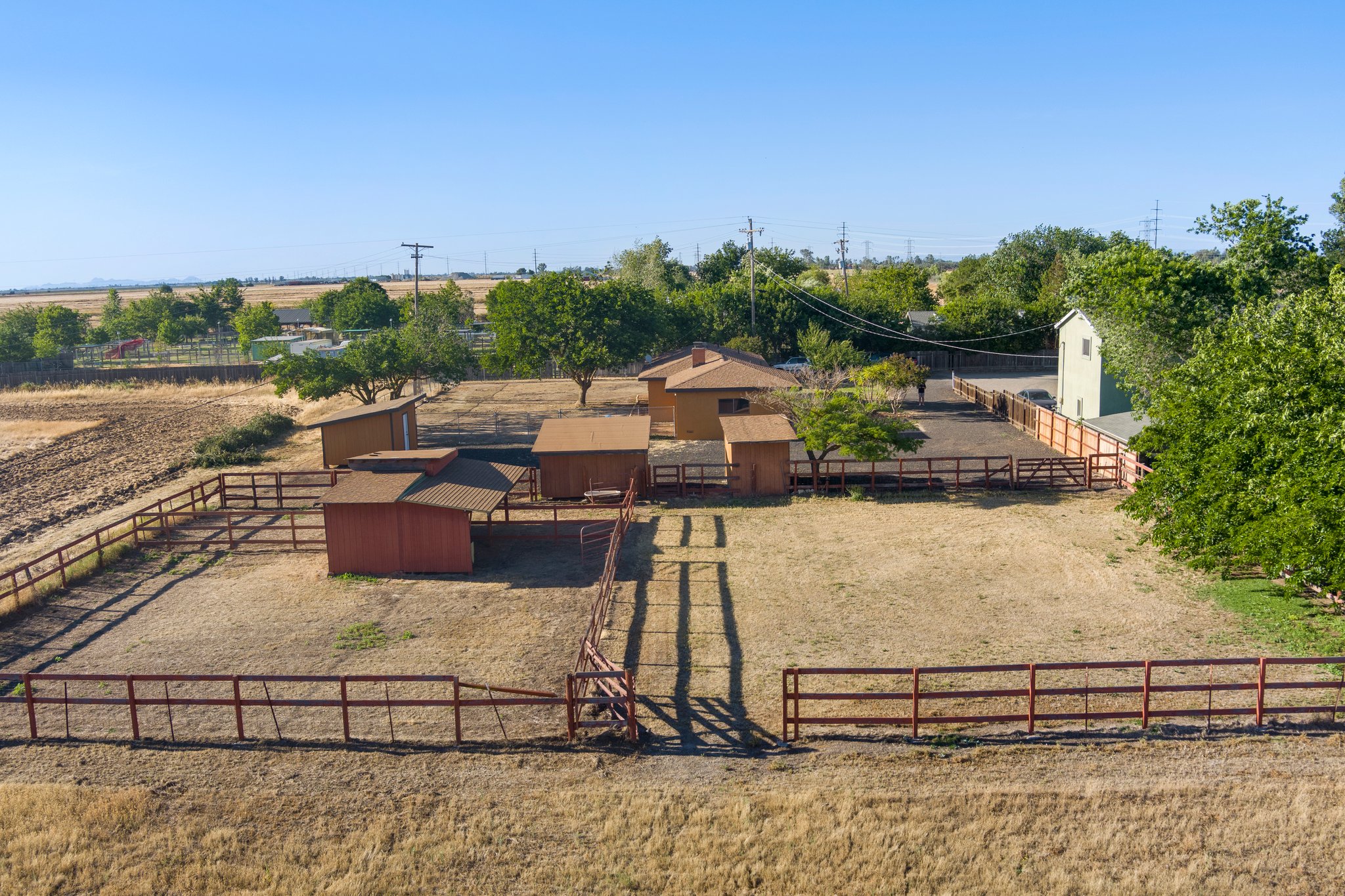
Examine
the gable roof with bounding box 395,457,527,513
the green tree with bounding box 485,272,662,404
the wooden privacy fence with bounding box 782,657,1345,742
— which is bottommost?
the wooden privacy fence with bounding box 782,657,1345,742

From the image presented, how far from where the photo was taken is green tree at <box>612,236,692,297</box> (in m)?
96.0

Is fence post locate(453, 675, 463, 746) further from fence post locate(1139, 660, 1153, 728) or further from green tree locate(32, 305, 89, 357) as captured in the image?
green tree locate(32, 305, 89, 357)

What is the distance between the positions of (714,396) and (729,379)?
1.03 meters

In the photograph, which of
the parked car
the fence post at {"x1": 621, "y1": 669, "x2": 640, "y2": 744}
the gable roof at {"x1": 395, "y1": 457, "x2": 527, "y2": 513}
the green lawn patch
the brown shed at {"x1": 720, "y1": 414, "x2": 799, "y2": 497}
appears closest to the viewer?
the fence post at {"x1": 621, "y1": 669, "x2": 640, "y2": 744}

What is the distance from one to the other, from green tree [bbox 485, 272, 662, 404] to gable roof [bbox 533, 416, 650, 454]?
15640 mm

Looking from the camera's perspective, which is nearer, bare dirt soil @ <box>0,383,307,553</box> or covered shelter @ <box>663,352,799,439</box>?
bare dirt soil @ <box>0,383,307,553</box>

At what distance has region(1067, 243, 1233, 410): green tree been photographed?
33750mm

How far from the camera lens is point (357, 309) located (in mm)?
104188

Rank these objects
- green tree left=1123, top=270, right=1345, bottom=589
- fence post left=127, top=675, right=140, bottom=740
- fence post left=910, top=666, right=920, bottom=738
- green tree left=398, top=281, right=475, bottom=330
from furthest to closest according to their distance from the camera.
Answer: green tree left=398, top=281, right=475, bottom=330 → green tree left=1123, top=270, right=1345, bottom=589 → fence post left=127, top=675, right=140, bottom=740 → fence post left=910, top=666, right=920, bottom=738

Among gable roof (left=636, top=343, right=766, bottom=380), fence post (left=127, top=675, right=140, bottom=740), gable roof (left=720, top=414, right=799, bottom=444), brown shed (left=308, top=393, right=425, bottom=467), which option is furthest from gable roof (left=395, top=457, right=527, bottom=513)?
gable roof (left=636, top=343, right=766, bottom=380)

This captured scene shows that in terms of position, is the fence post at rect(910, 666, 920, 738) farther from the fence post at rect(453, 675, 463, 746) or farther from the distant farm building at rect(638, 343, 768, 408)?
the distant farm building at rect(638, 343, 768, 408)

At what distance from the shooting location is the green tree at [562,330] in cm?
4984

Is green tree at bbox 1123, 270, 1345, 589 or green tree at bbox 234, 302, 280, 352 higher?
green tree at bbox 234, 302, 280, 352

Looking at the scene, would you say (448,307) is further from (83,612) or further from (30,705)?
(30,705)
